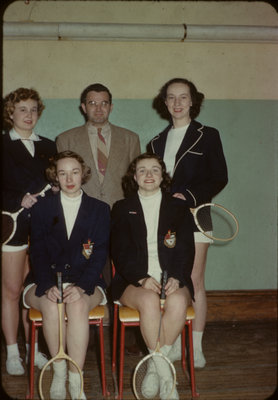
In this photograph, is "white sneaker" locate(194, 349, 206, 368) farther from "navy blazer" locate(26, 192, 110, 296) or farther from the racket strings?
the racket strings

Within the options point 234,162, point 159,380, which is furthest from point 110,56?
point 159,380

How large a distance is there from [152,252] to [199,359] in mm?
1201

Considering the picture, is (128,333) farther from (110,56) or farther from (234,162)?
(110,56)

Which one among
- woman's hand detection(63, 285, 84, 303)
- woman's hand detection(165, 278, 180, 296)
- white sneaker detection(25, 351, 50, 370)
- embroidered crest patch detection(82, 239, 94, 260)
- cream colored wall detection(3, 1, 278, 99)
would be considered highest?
cream colored wall detection(3, 1, 278, 99)

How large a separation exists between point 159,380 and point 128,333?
1.05 metres

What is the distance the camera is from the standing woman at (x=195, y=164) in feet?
12.8

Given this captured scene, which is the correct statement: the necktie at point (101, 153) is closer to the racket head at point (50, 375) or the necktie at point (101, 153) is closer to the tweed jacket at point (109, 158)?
the tweed jacket at point (109, 158)

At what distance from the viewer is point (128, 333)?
173 inches

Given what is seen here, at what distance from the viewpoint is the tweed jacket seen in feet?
13.8

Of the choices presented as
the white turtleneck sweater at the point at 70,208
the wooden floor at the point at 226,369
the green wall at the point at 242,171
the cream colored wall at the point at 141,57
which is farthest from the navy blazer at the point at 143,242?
the cream colored wall at the point at 141,57

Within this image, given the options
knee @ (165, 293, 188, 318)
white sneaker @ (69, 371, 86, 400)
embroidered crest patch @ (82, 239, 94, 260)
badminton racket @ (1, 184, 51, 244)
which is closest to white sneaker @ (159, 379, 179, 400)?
knee @ (165, 293, 188, 318)

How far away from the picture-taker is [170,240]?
362 centimetres

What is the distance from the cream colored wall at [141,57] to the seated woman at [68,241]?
1501mm

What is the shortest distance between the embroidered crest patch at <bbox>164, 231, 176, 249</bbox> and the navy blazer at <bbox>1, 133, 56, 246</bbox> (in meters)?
1.20
